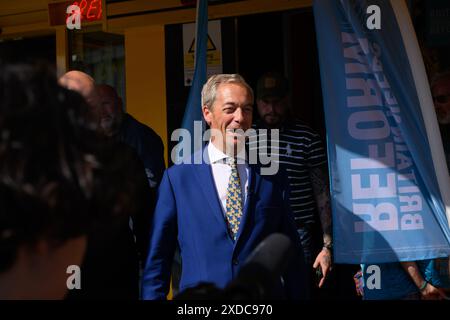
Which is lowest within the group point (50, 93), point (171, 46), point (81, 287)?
point (81, 287)

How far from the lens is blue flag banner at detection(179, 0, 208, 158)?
13.5 ft

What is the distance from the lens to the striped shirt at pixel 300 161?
476 cm

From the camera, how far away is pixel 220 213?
3.19m

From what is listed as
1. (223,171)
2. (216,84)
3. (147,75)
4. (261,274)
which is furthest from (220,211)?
(147,75)

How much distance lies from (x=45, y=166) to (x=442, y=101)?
390 centimetres

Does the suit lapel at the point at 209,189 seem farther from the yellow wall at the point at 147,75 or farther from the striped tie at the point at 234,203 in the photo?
the yellow wall at the point at 147,75

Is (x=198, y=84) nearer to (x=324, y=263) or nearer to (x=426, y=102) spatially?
(x=426, y=102)

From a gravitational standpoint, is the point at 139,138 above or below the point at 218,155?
above

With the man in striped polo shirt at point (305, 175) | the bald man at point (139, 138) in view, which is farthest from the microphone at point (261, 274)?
the man in striped polo shirt at point (305, 175)

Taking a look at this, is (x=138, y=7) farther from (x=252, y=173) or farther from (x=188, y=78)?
(x=252, y=173)

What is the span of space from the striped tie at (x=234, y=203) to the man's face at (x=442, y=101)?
5.64ft

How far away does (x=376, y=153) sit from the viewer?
12.4ft

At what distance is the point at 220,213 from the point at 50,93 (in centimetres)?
226
